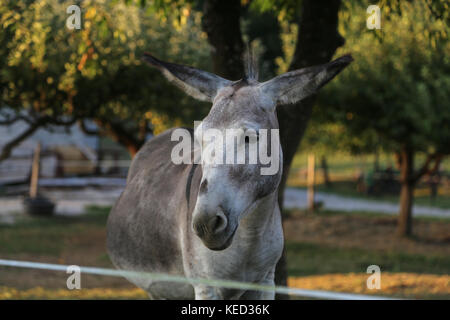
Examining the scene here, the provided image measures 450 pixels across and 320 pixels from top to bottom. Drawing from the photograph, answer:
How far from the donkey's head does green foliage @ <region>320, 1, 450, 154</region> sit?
446 inches

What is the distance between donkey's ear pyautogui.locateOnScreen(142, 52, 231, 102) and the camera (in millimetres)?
3209

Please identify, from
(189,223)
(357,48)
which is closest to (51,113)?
(357,48)

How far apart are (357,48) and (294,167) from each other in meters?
27.3

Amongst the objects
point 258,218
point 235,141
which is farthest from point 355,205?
point 235,141

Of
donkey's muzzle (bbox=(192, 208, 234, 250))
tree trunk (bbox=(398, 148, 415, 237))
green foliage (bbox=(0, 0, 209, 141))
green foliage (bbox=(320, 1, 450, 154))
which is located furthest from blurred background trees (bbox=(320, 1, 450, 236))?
donkey's muzzle (bbox=(192, 208, 234, 250))

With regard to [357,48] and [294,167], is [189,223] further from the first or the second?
[294,167]

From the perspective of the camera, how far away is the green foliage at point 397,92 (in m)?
13.8

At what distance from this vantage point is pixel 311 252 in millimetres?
14227

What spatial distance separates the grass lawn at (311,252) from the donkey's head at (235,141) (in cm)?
636

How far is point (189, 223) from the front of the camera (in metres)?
3.30

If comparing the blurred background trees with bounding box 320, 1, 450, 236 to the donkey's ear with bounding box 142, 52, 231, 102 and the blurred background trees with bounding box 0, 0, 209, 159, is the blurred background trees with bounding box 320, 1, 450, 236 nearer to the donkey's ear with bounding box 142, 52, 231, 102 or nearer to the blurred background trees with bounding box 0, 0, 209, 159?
the blurred background trees with bounding box 0, 0, 209, 159

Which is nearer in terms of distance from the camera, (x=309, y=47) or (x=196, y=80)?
(x=196, y=80)

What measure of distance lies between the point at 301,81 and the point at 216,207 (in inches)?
37.9

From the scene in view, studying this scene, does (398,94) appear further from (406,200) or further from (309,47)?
(309,47)
